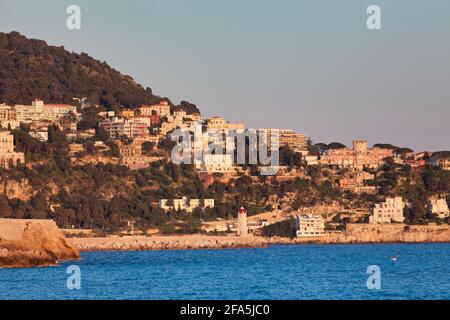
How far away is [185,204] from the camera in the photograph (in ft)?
445

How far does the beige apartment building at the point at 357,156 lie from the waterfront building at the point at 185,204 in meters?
28.1

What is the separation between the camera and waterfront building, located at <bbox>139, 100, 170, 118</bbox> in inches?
6944

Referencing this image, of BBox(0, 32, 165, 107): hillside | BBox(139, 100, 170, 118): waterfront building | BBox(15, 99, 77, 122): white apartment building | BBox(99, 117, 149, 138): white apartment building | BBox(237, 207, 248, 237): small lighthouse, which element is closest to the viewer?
BBox(237, 207, 248, 237): small lighthouse

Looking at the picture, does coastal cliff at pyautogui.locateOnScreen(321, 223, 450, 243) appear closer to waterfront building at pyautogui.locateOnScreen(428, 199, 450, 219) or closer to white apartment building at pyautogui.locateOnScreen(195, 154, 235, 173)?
waterfront building at pyautogui.locateOnScreen(428, 199, 450, 219)

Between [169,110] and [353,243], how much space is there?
6027 cm

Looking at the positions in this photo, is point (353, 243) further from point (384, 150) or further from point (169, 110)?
point (169, 110)

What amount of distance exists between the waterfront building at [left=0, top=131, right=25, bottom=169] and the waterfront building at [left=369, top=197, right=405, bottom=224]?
3869cm

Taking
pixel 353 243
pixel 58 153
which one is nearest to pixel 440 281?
pixel 353 243

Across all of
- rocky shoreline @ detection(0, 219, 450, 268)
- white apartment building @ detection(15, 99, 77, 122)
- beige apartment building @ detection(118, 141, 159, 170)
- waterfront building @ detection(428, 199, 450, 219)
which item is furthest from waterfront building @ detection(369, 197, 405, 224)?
white apartment building @ detection(15, 99, 77, 122)

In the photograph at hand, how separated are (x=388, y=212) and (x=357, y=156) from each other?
30.6 metres

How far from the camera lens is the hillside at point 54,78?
17975 centimetres

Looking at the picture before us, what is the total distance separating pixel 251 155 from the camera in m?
158

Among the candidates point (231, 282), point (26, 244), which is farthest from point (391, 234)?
point (231, 282)

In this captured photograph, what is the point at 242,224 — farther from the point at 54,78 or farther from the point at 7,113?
the point at 54,78
